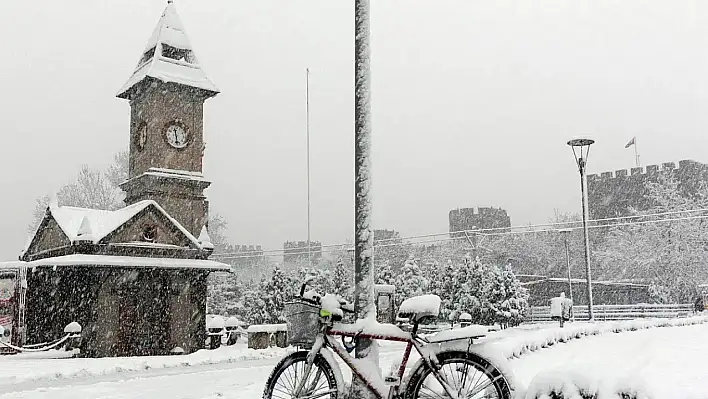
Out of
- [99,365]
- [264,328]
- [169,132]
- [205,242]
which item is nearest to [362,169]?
[99,365]

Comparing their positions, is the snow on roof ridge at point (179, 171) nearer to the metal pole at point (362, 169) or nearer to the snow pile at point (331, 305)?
the metal pole at point (362, 169)

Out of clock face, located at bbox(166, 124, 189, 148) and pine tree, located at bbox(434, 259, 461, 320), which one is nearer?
clock face, located at bbox(166, 124, 189, 148)

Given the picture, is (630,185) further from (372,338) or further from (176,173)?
(372,338)

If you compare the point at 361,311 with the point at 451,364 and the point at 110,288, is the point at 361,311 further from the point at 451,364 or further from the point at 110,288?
the point at 110,288

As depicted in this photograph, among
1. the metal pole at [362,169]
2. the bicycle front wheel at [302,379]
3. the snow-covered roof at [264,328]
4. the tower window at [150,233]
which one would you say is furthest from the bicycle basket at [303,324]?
the tower window at [150,233]

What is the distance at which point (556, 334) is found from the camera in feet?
49.3

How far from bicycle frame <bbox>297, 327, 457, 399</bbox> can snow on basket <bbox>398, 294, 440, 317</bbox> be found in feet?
0.65

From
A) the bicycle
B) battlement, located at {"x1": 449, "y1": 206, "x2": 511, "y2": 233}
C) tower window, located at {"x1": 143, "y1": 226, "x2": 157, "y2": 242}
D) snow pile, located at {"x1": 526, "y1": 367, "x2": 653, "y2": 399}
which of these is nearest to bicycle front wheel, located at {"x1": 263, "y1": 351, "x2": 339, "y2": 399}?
the bicycle

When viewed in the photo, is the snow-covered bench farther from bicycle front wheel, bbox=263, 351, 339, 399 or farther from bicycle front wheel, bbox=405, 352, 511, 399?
bicycle front wheel, bbox=405, 352, 511, 399

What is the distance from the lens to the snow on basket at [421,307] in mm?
5895

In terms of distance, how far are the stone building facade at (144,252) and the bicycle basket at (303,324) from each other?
64.0 ft

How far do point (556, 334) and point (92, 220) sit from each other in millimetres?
17972

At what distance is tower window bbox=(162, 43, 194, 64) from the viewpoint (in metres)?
32.6

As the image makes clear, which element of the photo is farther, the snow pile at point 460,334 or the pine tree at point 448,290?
the pine tree at point 448,290
